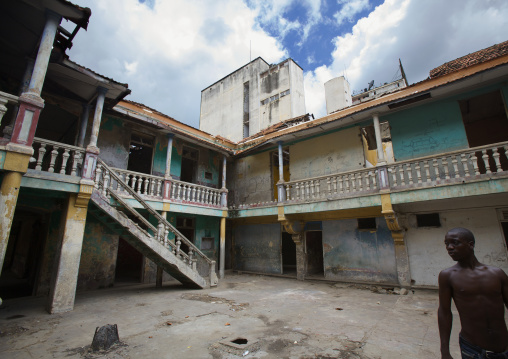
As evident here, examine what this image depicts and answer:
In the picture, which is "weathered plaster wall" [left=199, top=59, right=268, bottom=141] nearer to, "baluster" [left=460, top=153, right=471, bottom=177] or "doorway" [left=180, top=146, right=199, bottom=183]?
"doorway" [left=180, top=146, right=199, bottom=183]

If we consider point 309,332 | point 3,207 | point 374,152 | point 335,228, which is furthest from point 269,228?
point 3,207

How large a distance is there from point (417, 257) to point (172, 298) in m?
7.82

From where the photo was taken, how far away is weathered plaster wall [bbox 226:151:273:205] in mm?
12625

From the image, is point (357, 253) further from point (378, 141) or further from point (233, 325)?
point (233, 325)

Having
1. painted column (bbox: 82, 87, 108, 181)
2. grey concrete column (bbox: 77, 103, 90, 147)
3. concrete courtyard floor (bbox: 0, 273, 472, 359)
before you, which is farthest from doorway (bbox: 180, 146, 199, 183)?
concrete courtyard floor (bbox: 0, 273, 472, 359)

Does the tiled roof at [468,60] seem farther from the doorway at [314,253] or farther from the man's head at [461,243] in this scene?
the man's head at [461,243]

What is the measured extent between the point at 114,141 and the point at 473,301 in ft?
35.4

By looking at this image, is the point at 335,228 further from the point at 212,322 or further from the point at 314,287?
the point at 212,322

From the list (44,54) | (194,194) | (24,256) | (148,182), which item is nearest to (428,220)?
(194,194)

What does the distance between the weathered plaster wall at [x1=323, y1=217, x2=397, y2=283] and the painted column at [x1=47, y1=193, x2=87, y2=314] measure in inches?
331

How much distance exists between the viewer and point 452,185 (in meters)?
6.84

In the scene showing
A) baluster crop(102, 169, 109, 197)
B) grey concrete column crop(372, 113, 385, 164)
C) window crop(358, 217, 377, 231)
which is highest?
grey concrete column crop(372, 113, 385, 164)

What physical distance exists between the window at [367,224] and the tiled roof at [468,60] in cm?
546

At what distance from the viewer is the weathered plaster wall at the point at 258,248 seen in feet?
40.1
